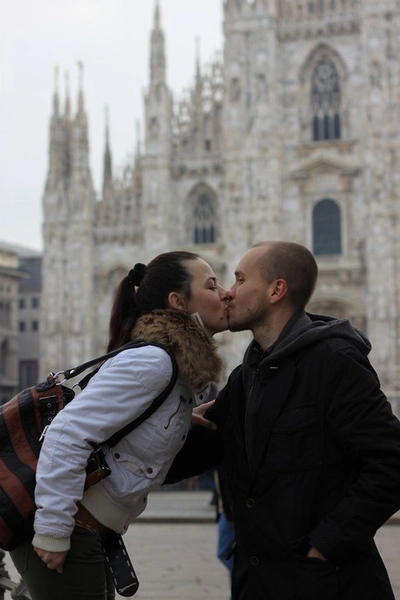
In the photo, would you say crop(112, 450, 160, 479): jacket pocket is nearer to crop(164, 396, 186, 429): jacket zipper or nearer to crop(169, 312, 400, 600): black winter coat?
crop(164, 396, 186, 429): jacket zipper

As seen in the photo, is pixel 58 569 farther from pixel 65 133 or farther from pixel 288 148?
pixel 65 133

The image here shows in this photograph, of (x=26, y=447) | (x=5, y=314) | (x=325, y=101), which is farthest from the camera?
(x=5, y=314)

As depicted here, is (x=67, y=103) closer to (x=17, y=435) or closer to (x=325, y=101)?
(x=325, y=101)

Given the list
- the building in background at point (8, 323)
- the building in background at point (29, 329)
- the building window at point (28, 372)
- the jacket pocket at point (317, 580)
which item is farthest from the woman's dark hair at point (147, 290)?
the building in background at point (29, 329)

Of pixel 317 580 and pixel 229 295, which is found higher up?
pixel 229 295

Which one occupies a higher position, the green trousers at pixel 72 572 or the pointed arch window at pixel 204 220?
the pointed arch window at pixel 204 220

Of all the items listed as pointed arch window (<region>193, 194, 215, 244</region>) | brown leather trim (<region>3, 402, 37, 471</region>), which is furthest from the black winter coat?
pointed arch window (<region>193, 194, 215, 244</region>)

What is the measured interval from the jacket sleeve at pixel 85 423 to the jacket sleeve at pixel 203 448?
19.7 inches

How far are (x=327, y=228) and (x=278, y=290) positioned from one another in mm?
28315

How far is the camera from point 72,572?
3393 millimetres

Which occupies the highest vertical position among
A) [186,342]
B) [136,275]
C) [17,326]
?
[136,275]

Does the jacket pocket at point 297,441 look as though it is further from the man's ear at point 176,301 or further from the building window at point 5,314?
the building window at point 5,314

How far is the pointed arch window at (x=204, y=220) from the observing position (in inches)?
1296

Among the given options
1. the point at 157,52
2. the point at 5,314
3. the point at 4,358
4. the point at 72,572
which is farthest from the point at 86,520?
the point at 5,314
